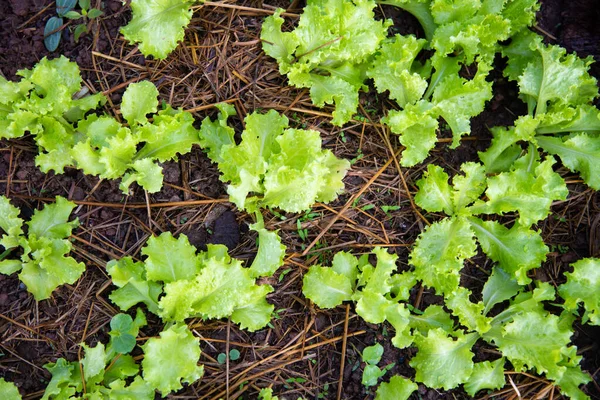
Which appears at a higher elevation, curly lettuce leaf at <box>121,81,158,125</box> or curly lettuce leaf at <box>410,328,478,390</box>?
curly lettuce leaf at <box>121,81,158,125</box>

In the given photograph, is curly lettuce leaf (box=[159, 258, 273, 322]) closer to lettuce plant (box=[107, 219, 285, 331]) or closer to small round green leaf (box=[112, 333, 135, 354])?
lettuce plant (box=[107, 219, 285, 331])

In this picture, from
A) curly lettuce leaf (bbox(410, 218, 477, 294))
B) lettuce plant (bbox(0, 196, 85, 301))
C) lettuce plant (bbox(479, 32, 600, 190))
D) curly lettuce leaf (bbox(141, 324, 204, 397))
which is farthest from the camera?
lettuce plant (bbox(479, 32, 600, 190))

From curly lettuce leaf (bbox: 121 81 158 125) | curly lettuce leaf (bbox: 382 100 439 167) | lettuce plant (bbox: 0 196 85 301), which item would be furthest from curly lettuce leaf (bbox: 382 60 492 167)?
lettuce plant (bbox: 0 196 85 301)

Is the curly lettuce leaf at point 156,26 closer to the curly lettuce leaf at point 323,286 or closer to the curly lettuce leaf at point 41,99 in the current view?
the curly lettuce leaf at point 41,99

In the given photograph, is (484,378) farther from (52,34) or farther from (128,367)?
(52,34)

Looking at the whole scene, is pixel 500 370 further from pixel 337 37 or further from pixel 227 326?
pixel 337 37

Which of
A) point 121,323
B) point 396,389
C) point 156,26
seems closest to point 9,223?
point 121,323
